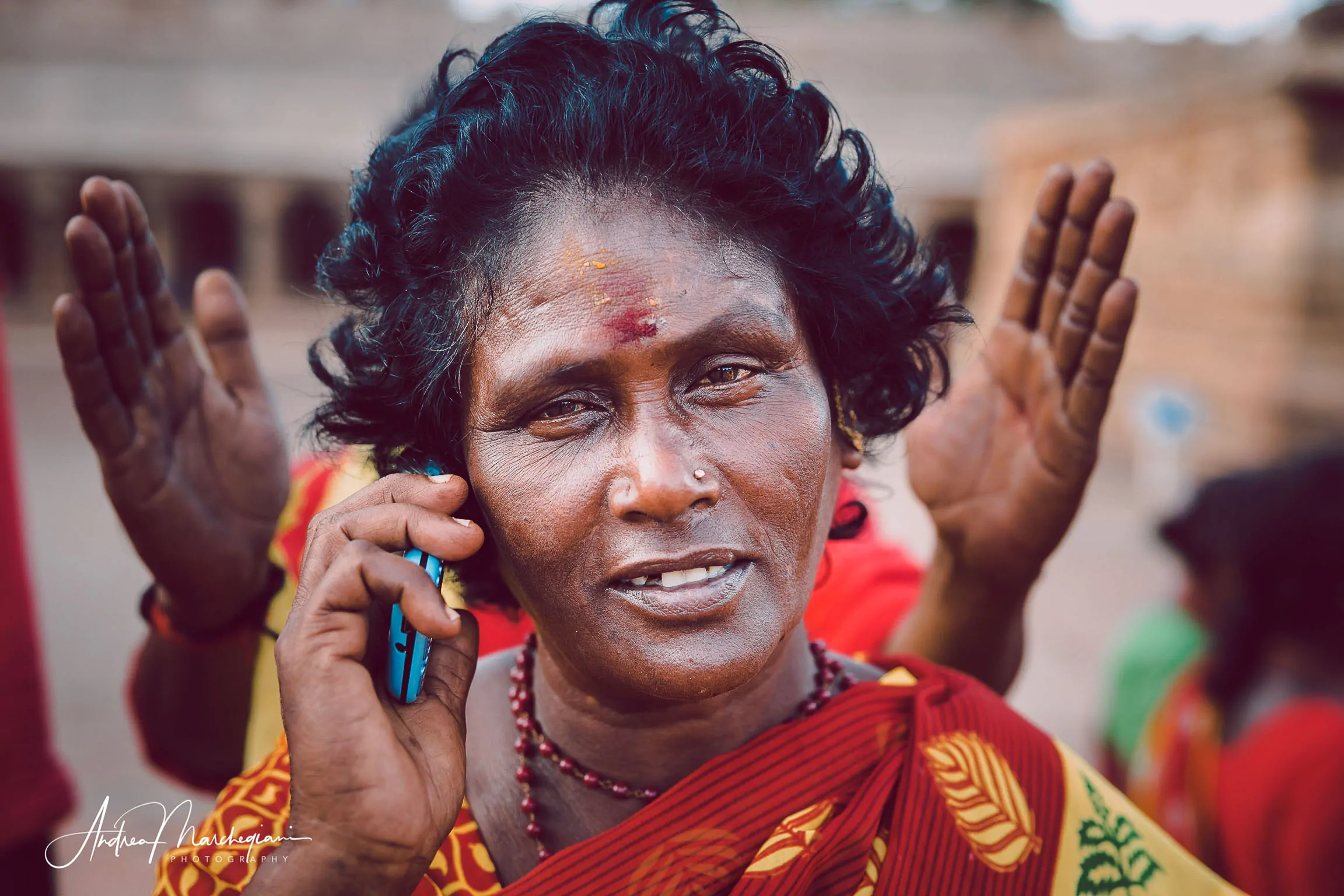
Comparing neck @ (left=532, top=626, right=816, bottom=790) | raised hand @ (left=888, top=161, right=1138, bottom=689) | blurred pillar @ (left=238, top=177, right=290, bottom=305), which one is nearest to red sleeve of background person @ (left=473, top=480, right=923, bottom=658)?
raised hand @ (left=888, top=161, right=1138, bottom=689)

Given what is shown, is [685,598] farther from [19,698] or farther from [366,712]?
[19,698]

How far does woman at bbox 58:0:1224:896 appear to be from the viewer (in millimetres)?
1475

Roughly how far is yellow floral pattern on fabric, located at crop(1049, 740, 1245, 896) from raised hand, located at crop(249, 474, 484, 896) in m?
1.00

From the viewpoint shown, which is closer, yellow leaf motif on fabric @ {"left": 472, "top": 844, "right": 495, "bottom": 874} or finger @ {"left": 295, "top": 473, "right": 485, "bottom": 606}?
finger @ {"left": 295, "top": 473, "right": 485, "bottom": 606}

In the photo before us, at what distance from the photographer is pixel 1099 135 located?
1277 centimetres

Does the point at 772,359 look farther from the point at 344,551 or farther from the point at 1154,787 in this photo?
the point at 1154,787

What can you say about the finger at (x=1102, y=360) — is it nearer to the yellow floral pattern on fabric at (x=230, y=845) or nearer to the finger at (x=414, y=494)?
the finger at (x=414, y=494)

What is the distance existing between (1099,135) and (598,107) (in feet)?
42.1

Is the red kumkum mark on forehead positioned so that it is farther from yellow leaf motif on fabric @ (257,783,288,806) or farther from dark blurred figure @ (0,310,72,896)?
dark blurred figure @ (0,310,72,896)

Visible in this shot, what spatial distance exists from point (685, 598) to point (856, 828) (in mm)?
488

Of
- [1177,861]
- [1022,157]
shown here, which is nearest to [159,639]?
[1177,861]

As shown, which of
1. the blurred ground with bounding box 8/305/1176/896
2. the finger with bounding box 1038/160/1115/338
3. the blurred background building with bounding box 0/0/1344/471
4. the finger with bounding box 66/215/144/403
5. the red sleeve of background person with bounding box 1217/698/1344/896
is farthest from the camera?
the blurred background building with bounding box 0/0/1344/471

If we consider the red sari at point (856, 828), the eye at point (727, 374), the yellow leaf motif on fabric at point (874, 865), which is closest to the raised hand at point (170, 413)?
the red sari at point (856, 828)

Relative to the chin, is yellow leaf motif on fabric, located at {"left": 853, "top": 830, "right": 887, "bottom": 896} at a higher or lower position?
lower
